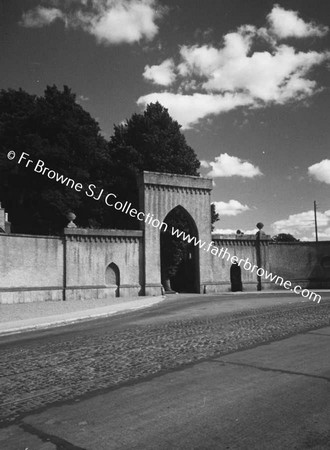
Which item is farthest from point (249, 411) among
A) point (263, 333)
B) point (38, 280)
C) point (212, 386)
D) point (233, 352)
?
Result: point (38, 280)

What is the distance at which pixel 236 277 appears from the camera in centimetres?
3109

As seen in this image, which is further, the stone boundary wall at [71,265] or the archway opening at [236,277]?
the archway opening at [236,277]

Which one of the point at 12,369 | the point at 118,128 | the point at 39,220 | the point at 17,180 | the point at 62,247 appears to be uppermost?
the point at 118,128

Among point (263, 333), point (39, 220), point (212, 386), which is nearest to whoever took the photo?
point (212, 386)

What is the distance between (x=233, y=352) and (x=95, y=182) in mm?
31422

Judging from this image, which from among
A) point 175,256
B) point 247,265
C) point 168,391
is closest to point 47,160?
point 175,256

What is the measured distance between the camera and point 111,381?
21.4ft

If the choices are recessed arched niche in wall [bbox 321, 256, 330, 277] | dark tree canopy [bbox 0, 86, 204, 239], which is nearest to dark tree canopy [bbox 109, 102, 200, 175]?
dark tree canopy [bbox 0, 86, 204, 239]

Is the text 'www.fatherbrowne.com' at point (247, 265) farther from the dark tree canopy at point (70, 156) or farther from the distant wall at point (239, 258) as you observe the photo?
the dark tree canopy at point (70, 156)

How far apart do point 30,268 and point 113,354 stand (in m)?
15.8

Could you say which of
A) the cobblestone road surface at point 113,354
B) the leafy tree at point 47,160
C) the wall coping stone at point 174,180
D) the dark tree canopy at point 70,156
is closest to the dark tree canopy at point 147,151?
the dark tree canopy at point 70,156

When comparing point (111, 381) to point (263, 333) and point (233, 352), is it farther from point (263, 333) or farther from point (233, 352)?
point (263, 333)

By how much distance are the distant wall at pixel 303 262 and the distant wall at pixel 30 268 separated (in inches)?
658

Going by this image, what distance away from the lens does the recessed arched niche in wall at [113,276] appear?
2623 centimetres
